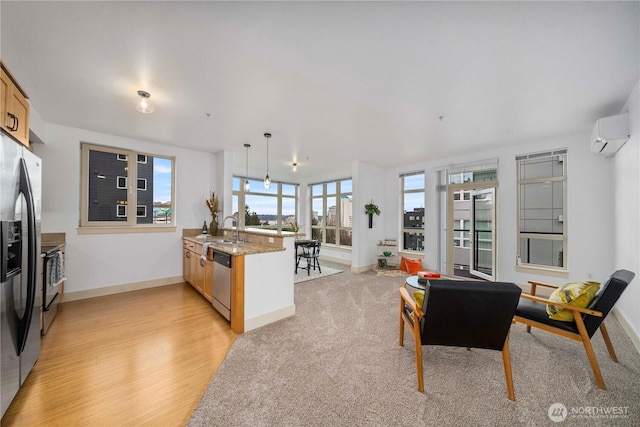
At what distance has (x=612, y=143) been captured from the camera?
301 cm

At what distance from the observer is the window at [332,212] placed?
24.4 ft

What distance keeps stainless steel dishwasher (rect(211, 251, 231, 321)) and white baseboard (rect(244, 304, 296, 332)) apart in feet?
0.89

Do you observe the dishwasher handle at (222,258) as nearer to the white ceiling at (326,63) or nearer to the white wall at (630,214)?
the white ceiling at (326,63)

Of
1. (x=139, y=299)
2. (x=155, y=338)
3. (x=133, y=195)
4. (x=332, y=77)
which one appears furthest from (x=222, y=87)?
(x=139, y=299)

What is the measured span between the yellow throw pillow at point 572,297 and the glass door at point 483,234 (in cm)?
264

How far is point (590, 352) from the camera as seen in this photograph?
1903 mm

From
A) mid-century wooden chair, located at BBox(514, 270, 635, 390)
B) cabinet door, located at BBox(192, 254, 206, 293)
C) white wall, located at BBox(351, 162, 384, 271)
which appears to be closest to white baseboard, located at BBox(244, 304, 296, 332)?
cabinet door, located at BBox(192, 254, 206, 293)

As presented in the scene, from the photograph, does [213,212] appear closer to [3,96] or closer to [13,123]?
[13,123]

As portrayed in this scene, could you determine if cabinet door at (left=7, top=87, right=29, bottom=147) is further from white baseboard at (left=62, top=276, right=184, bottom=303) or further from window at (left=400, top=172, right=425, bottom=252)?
window at (left=400, top=172, right=425, bottom=252)

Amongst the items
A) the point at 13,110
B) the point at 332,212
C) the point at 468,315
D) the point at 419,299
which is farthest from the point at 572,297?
the point at 332,212

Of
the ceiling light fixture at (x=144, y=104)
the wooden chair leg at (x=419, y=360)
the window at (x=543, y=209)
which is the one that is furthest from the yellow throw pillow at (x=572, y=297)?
the ceiling light fixture at (x=144, y=104)

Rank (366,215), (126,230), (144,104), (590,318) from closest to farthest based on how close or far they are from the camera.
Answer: (590,318) < (144,104) < (126,230) < (366,215)

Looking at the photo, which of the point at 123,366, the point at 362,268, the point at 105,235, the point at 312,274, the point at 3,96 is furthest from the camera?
the point at 362,268

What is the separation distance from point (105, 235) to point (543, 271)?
7.30m
